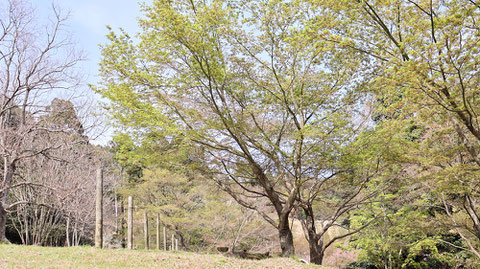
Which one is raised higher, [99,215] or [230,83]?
[230,83]

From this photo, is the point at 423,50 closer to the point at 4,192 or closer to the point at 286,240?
the point at 286,240

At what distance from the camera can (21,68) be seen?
11867mm

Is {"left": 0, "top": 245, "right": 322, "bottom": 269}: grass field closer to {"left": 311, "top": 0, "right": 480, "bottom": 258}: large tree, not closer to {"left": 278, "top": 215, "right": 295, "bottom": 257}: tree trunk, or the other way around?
{"left": 278, "top": 215, "right": 295, "bottom": 257}: tree trunk

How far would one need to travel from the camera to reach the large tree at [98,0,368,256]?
320 inches

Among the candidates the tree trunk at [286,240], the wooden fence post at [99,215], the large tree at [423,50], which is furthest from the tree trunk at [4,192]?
the large tree at [423,50]

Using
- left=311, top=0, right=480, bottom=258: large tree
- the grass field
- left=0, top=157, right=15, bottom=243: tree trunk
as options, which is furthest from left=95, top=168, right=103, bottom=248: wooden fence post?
left=311, top=0, right=480, bottom=258: large tree

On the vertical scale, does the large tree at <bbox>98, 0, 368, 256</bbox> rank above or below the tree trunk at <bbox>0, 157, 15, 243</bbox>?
above

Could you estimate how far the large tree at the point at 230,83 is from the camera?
26.7 ft

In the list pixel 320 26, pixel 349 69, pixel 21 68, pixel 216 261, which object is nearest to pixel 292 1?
pixel 320 26

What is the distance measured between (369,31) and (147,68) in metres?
5.99

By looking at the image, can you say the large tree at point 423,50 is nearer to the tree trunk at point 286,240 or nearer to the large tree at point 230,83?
the large tree at point 230,83

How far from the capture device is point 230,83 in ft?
31.2

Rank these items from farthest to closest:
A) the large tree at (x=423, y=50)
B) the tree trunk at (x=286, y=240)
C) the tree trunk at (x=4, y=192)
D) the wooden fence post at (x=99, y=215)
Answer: the tree trunk at (x=4, y=192) < the tree trunk at (x=286, y=240) < the wooden fence post at (x=99, y=215) < the large tree at (x=423, y=50)

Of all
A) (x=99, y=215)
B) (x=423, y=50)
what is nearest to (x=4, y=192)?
(x=99, y=215)
